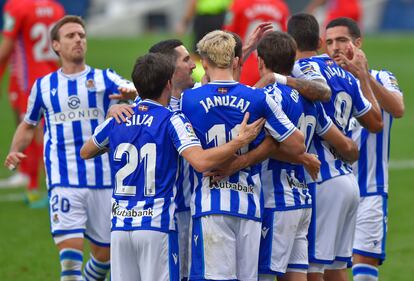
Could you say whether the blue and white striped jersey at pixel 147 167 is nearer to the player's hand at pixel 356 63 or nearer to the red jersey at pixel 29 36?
the player's hand at pixel 356 63

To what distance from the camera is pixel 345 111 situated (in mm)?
8188

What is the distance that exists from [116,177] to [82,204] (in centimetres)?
187

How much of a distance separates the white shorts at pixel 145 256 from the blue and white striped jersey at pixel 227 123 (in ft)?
1.00

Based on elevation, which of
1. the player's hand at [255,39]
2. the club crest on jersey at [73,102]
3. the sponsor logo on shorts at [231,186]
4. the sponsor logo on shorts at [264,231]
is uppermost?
the player's hand at [255,39]

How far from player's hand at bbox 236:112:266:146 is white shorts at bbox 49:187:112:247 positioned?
2463mm

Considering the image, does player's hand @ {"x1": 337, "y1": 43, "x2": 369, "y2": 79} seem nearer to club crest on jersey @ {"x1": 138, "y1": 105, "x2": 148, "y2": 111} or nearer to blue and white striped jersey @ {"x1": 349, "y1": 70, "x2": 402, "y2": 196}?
blue and white striped jersey @ {"x1": 349, "y1": 70, "x2": 402, "y2": 196}

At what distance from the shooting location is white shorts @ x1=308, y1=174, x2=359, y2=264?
26.5ft

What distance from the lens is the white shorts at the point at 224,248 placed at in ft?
23.6

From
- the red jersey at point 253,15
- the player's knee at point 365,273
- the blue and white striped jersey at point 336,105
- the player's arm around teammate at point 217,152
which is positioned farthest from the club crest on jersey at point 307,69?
the red jersey at point 253,15

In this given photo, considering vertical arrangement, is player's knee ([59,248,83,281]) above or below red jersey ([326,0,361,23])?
below

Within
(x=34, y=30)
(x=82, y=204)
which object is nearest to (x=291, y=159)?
(x=82, y=204)

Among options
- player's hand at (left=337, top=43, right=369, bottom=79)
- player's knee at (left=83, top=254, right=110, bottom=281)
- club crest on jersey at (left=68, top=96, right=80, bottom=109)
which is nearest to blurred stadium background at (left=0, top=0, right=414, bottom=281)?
player's knee at (left=83, top=254, right=110, bottom=281)

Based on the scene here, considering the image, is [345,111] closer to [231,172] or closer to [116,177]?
[231,172]

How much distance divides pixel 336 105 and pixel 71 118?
2.40 m
